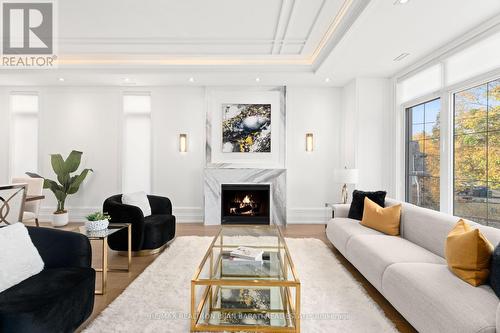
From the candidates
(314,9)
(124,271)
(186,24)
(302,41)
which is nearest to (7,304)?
(124,271)

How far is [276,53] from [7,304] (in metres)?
4.23

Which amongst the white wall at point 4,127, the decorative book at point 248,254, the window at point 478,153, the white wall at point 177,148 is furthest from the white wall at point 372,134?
the white wall at point 4,127

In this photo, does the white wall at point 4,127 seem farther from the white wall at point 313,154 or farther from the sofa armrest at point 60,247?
the white wall at point 313,154

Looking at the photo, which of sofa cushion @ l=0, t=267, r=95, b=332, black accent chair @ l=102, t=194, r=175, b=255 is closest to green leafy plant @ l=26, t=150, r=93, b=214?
black accent chair @ l=102, t=194, r=175, b=255

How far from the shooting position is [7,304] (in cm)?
156

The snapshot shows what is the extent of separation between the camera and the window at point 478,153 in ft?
9.91

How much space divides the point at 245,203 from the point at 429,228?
3.33 metres

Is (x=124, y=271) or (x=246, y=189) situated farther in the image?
(x=246, y=189)

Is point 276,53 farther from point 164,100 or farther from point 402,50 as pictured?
point 164,100

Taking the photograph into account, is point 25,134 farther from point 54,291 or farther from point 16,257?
point 54,291

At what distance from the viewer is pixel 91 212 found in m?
5.46

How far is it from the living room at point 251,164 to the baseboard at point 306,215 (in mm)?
27

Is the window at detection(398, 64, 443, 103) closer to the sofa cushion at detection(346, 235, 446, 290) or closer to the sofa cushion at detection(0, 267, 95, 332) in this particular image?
the sofa cushion at detection(346, 235, 446, 290)

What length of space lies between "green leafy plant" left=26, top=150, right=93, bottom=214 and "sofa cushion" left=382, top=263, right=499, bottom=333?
5.16 m
